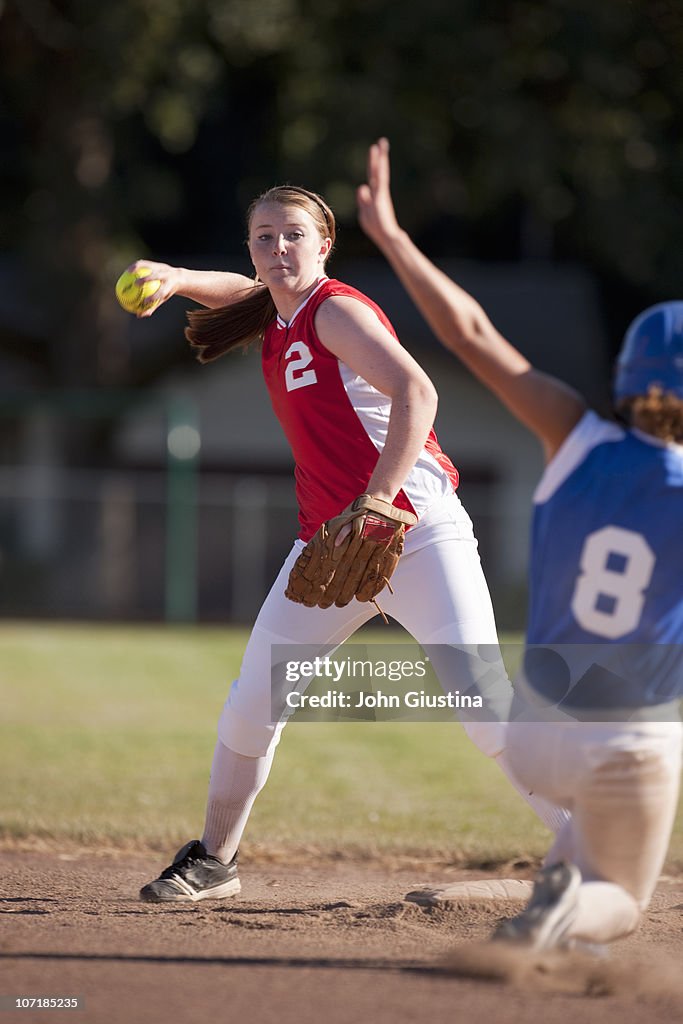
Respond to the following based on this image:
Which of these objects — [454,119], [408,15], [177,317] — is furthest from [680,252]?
[177,317]

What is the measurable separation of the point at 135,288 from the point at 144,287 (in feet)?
0.14

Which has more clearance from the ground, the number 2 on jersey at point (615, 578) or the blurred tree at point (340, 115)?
the blurred tree at point (340, 115)

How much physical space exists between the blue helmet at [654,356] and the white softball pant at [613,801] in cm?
85

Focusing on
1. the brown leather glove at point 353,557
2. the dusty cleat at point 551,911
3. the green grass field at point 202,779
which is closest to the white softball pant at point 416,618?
the brown leather glove at point 353,557

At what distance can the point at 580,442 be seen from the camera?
127 inches

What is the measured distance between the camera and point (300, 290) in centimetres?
438

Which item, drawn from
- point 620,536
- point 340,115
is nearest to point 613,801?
point 620,536

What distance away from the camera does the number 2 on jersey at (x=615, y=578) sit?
3.24 m

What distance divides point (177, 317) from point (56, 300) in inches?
154

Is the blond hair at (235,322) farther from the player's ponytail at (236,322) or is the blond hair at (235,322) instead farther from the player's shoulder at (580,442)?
Answer: the player's shoulder at (580,442)

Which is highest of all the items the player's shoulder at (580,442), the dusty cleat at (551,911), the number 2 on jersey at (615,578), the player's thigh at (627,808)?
the player's shoulder at (580,442)

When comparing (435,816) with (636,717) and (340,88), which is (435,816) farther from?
(340,88)

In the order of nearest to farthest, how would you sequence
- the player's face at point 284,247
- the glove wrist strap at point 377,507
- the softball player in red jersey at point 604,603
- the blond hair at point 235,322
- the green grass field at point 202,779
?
the softball player in red jersey at point 604,603 < the glove wrist strap at point 377,507 < the player's face at point 284,247 < the blond hair at point 235,322 < the green grass field at point 202,779

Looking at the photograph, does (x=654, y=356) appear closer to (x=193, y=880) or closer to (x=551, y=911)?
(x=551, y=911)
